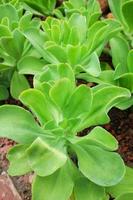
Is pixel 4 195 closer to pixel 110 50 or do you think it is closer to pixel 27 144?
pixel 27 144

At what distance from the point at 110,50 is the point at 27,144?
490 mm

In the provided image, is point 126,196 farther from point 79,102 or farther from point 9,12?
point 9,12

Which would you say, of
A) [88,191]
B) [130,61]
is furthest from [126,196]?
[130,61]

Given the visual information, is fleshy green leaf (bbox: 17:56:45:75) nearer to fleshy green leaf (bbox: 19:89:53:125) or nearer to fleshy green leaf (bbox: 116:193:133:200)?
fleshy green leaf (bbox: 19:89:53:125)

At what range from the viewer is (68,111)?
1.13 metres

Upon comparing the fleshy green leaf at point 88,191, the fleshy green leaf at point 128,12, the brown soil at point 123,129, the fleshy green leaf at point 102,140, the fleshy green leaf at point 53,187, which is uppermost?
the fleshy green leaf at point 128,12

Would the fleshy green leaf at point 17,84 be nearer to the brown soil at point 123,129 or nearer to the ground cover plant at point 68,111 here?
the ground cover plant at point 68,111

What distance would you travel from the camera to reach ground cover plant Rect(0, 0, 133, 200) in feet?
3.46

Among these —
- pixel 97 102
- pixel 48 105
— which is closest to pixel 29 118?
pixel 48 105

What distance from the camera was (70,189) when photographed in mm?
1082

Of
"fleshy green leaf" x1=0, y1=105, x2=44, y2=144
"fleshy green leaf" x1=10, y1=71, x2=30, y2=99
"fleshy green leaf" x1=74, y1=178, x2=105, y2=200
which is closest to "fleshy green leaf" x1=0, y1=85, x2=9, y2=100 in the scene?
"fleshy green leaf" x1=10, y1=71, x2=30, y2=99

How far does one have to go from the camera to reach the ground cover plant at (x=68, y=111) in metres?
1.05

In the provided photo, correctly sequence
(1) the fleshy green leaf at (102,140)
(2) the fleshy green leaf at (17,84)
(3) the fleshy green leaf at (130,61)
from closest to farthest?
(1) the fleshy green leaf at (102,140) → (3) the fleshy green leaf at (130,61) → (2) the fleshy green leaf at (17,84)

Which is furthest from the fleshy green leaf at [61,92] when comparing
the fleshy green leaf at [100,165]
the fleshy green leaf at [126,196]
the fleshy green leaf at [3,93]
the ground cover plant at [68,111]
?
the fleshy green leaf at [3,93]
